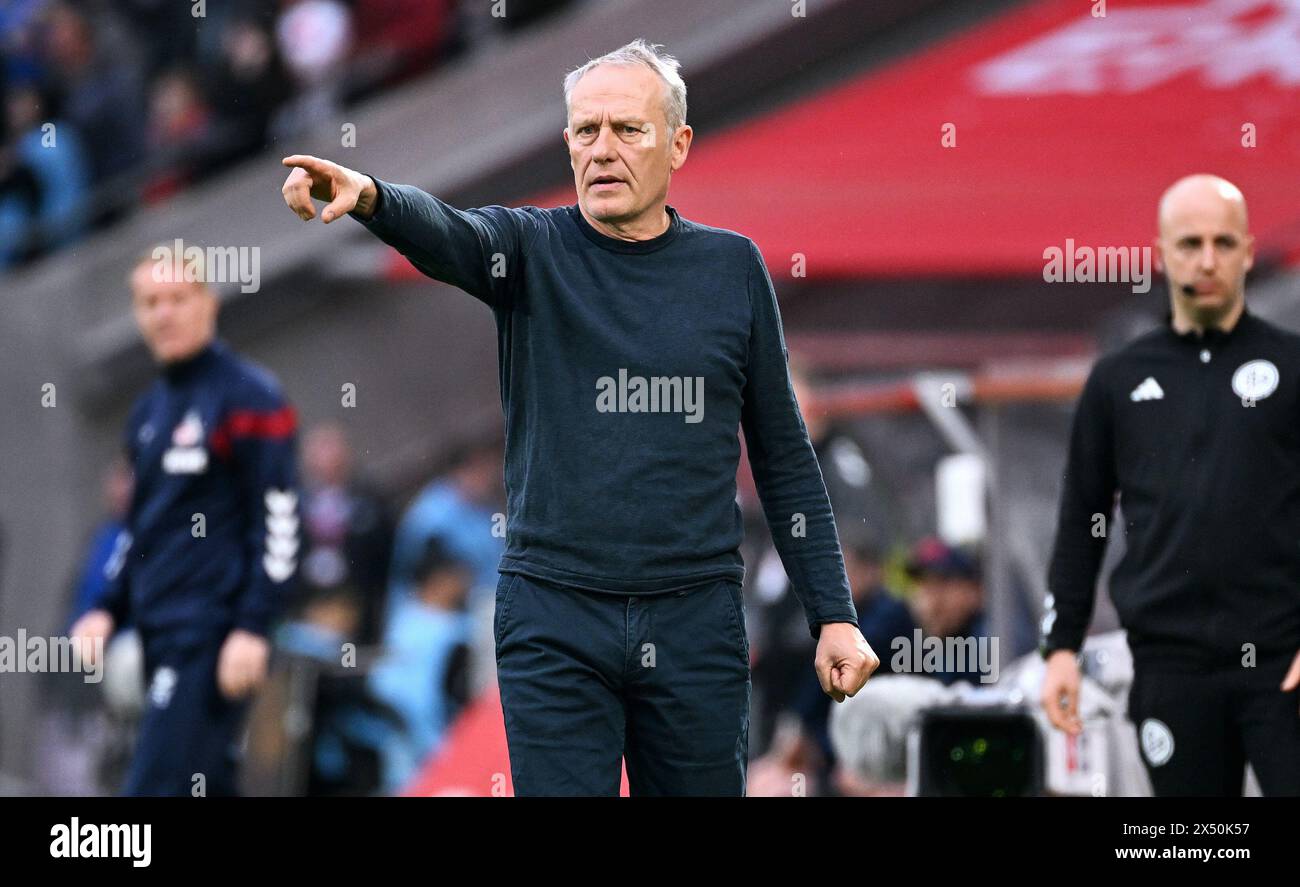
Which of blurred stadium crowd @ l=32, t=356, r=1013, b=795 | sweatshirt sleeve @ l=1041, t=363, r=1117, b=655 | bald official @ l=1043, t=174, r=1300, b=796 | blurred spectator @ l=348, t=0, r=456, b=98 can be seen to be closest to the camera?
bald official @ l=1043, t=174, r=1300, b=796

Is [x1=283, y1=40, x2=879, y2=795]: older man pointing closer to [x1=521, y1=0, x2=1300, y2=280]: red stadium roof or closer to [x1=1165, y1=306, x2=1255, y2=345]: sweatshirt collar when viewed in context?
[x1=1165, y1=306, x2=1255, y2=345]: sweatshirt collar

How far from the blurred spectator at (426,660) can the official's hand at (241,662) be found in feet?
8.21

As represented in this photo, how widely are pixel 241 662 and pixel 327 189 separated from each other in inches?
103

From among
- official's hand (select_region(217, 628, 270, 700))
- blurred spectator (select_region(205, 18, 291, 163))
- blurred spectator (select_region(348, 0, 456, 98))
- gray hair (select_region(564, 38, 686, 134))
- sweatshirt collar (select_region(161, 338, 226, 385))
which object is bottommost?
official's hand (select_region(217, 628, 270, 700))

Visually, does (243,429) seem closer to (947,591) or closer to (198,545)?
(198,545)

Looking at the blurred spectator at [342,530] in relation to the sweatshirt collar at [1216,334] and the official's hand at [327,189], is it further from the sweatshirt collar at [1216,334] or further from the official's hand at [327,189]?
the official's hand at [327,189]

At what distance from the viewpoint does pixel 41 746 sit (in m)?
9.45

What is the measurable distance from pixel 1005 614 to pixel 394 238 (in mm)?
4078

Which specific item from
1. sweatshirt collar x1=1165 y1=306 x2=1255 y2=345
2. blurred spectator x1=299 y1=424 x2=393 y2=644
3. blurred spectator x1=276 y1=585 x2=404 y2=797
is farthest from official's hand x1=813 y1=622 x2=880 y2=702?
blurred spectator x1=299 y1=424 x2=393 y2=644

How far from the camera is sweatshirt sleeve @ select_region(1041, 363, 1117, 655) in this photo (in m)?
5.27

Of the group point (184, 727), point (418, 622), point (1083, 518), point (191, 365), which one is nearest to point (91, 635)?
→ point (184, 727)
